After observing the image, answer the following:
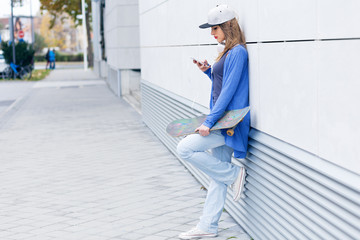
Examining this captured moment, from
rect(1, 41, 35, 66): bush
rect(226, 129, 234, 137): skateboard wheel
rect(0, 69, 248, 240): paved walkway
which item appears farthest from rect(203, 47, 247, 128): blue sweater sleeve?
rect(1, 41, 35, 66): bush

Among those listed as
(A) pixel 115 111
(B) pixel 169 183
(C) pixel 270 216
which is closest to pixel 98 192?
(B) pixel 169 183

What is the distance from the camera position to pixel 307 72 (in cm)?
370

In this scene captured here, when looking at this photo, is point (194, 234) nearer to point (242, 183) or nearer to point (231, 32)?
point (242, 183)

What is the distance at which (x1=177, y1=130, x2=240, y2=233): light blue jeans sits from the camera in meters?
4.93

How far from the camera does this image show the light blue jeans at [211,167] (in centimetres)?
493

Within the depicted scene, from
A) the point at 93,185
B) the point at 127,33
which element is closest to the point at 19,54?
the point at 127,33

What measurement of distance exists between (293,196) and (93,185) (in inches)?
145

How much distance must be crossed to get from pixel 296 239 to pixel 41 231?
239 centimetres

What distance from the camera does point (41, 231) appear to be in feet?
17.7

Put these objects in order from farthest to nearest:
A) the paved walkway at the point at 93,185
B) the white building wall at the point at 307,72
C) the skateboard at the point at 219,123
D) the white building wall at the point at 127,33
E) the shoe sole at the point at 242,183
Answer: the white building wall at the point at 127,33
the paved walkway at the point at 93,185
the shoe sole at the point at 242,183
the skateboard at the point at 219,123
the white building wall at the point at 307,72

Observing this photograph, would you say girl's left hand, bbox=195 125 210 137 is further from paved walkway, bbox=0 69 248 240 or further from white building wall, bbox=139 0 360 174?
paved walkway, bbox=0 69 248 240

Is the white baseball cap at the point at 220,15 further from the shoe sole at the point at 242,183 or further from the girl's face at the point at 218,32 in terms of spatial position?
the shoe sole at the point at 242,183

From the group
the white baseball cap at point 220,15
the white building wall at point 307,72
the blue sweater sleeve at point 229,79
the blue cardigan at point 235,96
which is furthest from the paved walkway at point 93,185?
the white baseball cap at point 220,15

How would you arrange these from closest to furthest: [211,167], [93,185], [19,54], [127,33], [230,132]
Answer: [230,132] < [211,167] < [93,185] < [127,33] < [19,54]
